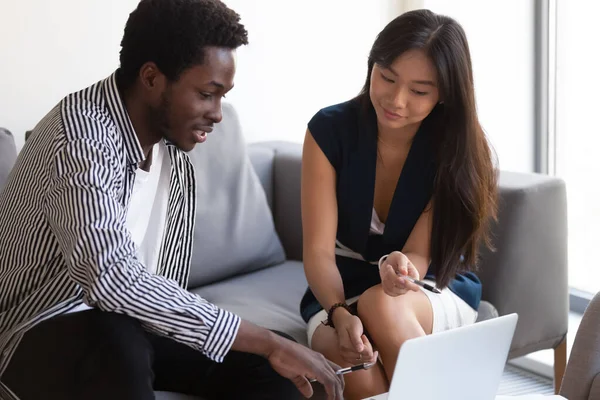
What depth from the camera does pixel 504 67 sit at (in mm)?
2957

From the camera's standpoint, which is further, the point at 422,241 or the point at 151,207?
the point at 422,241

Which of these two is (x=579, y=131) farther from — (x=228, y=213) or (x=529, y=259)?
(x=228, y=213)

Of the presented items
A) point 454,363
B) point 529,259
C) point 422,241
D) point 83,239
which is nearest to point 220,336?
point 83,239

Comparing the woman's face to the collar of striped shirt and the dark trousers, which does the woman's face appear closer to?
the collar of striped shirt

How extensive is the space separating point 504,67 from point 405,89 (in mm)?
1274

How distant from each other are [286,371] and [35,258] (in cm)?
44

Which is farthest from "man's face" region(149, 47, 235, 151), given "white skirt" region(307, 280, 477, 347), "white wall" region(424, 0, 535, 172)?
"white wall" region(424, 0, 535, 172)

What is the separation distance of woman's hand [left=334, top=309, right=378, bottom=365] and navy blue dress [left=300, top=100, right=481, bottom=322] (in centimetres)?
21

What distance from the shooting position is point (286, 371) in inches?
53.2

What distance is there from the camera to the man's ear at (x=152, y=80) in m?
1.47

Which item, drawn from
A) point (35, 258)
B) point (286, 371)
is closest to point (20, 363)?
point (35, 258)

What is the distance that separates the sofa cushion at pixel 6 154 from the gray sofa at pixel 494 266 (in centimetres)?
46

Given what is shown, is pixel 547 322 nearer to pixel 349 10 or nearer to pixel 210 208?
pixel 210 208

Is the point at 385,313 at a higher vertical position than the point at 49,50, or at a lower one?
lower
